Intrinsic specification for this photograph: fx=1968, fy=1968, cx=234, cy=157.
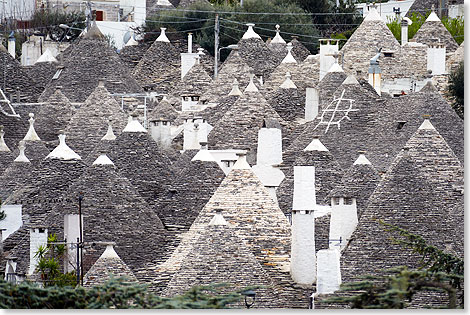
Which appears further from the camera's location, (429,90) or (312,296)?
(429,90)

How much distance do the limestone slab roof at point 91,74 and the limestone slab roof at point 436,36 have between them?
1100 cm

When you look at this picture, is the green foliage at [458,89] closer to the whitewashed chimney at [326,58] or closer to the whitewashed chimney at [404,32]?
the whitewashed chimney at [326,58]

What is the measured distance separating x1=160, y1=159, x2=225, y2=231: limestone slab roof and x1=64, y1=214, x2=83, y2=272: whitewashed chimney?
8.60 ft

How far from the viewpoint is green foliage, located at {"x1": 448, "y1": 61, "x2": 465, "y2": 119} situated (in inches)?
2425

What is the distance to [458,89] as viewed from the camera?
6294 centimetres

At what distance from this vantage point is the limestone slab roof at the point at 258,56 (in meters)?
76.4

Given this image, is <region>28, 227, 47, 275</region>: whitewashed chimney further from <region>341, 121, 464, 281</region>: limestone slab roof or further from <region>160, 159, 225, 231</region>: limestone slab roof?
<region>341, 121, 464, 281</region>: limestone slab roof

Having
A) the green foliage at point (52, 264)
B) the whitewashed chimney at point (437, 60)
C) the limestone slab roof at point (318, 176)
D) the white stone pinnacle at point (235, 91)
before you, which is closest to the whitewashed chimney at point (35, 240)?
the green foliage at point (52, 264)

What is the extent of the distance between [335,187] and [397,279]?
72.0ft

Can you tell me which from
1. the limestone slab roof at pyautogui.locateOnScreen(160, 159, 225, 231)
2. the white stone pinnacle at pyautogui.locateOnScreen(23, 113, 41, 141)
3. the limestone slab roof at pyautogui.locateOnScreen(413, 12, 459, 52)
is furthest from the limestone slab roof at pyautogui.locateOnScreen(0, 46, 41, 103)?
the limestone slab roof at pyautogui.locateOnScreen(160, 159, 225, 231)

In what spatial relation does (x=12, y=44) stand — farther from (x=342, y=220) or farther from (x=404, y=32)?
(x=342, y=220)

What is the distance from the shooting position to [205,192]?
51344 millimetres

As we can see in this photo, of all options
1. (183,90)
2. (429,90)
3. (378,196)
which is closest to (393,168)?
(378,196)

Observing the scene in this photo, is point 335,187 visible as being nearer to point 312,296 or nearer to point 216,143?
point 312,296
